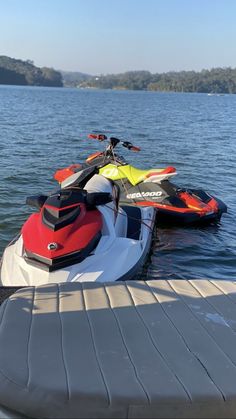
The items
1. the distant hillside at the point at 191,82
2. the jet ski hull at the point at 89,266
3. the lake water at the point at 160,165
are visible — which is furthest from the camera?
the distant hillside at the point at 191,82

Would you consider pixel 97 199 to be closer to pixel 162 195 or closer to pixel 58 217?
pixel 58 217

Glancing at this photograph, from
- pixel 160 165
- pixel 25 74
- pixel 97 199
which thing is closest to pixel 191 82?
pixel 25 74

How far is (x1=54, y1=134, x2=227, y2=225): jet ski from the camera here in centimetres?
860

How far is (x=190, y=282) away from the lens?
322 cm

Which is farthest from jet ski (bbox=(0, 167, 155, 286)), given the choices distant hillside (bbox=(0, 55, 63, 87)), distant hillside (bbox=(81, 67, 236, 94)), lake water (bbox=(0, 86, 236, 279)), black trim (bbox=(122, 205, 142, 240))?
distant hillside (bbox=(81, 67, 236, 94))

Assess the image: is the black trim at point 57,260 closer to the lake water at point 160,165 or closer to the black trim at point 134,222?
the black trim at point 134,222

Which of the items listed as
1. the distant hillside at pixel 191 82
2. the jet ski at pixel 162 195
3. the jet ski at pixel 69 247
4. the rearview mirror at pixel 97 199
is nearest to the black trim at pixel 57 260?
the jet ski at pixel 69 247

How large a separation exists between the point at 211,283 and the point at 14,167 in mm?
11437

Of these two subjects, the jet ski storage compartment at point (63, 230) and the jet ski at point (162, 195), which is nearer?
the jet ski storage compartment at point (63, 230)

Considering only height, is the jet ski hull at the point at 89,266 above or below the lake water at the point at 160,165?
above

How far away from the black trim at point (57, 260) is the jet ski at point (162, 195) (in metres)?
3.99

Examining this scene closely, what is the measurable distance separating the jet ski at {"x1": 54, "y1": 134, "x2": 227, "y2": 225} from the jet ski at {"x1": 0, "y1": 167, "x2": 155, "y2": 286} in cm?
313

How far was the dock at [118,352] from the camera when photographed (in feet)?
6.35

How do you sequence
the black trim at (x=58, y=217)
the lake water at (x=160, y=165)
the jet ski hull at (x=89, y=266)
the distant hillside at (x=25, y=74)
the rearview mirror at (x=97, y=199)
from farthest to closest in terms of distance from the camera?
the distant hillside at (x=25, y=74) < the lake water at (x=160, y=165) < the rearview mirror at (x=97, y=199) < the black trim at (x=58, y=217) < the jet ski hull at (x=89, y=266)
